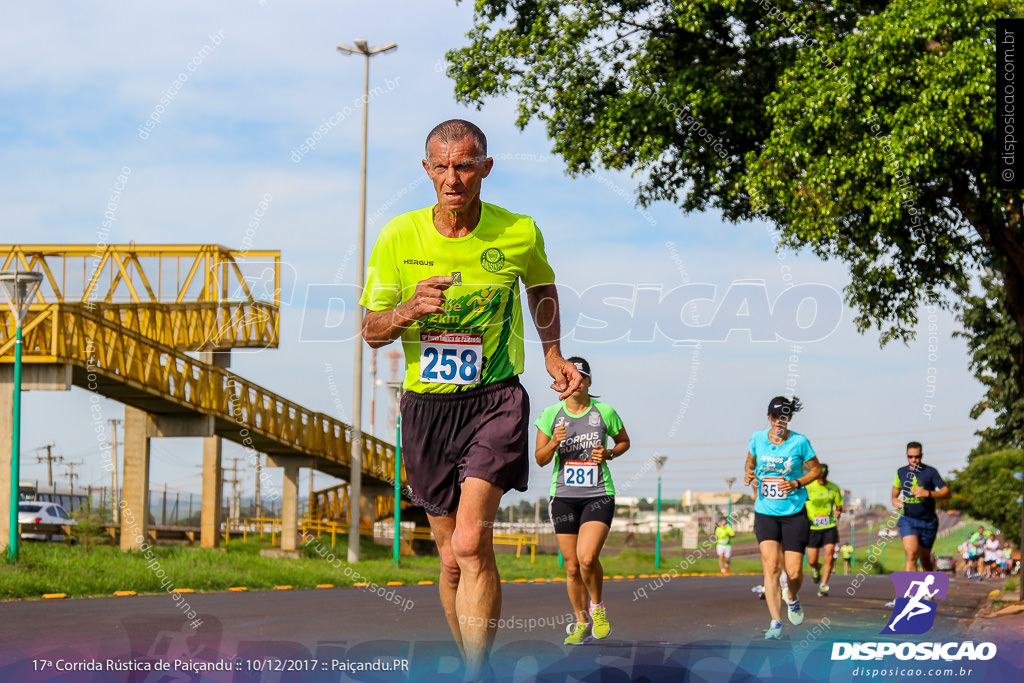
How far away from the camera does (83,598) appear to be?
1423 centimetres

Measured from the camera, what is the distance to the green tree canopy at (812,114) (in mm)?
13680

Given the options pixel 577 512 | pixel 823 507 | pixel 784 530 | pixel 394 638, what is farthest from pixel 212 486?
pixel 577 512

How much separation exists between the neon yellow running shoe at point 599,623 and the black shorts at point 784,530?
197cm

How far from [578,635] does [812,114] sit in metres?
7.81

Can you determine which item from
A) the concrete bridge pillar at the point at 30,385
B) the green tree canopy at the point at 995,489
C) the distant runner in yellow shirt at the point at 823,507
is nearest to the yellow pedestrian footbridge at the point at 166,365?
the concrete bridge pillar at the point at 30,385

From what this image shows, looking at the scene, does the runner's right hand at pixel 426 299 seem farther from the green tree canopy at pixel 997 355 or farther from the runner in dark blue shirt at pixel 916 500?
the green tree canopy at pixel 997 355

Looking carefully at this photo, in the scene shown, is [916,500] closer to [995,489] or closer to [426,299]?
[426,299]

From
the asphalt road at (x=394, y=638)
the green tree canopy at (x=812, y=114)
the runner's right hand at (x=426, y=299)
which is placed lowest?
the asphalt road at (x=394, y=638)

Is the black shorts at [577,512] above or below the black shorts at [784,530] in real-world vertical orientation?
above

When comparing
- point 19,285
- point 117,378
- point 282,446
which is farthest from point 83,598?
point 282,446

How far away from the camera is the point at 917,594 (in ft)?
30.2

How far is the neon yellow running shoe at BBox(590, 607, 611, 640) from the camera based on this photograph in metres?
9.00

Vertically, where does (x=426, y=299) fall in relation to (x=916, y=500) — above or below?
above

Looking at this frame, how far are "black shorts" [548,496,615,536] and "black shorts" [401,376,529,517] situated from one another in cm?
375
